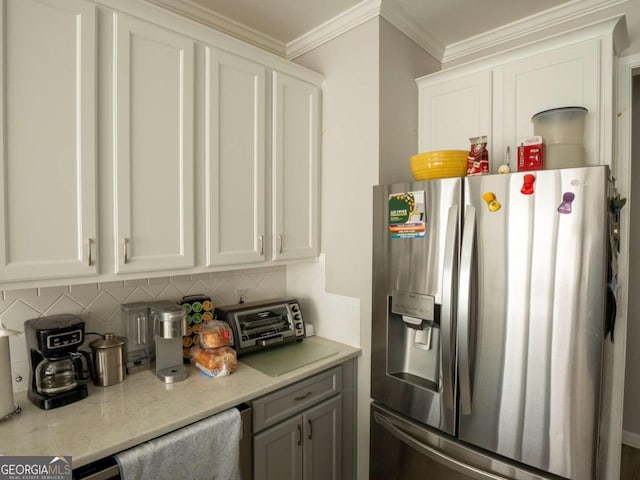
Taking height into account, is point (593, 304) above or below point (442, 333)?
above

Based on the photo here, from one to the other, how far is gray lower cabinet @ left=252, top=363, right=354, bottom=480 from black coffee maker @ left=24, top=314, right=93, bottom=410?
0.70 m

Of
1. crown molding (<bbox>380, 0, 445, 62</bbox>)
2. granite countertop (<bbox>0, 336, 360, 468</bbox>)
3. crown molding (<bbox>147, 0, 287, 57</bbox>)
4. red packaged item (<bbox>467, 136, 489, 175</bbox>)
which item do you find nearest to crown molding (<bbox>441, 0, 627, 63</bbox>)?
crown molding (<bbox>380, 0, 445, 62</bbox>)

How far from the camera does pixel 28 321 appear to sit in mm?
1391

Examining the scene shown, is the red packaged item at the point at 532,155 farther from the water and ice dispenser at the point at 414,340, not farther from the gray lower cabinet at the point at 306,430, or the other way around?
the gray lower cabinet at the point at 306,430

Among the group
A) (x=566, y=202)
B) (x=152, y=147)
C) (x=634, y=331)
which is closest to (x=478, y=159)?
(x=566, y=202)

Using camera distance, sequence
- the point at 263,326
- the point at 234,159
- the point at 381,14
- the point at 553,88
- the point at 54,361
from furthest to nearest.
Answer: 1. the point at 263,326
2. the point at 381,14
3. the point at 234,159
4. the point at 553,88
5. the point at 54,361

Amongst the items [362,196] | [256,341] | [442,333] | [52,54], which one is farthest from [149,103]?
[442,333]

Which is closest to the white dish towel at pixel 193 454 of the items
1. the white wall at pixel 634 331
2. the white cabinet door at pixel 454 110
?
the white cabinet door at pixel 454 110

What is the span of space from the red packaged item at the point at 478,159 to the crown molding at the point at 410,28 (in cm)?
85

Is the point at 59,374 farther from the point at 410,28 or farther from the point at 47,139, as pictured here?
the point at 410,28

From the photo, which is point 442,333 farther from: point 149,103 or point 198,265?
point 149,103

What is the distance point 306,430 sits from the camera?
Result: 5.61 feet

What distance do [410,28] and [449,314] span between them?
1617 mm

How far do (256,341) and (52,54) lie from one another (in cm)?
147
